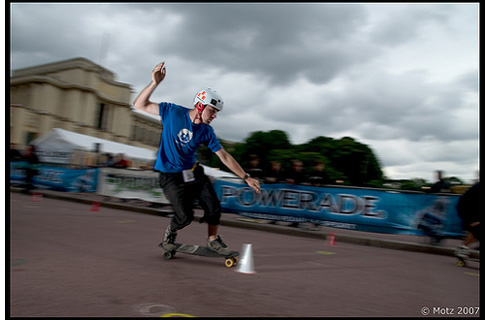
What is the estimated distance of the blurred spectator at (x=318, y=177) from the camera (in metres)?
9.49

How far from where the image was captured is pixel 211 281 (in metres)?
3.78

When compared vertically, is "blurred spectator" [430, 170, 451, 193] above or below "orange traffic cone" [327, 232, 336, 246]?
above

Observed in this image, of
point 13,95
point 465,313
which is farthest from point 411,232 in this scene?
point 13,95

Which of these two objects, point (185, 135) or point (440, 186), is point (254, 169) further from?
point (185, 135)

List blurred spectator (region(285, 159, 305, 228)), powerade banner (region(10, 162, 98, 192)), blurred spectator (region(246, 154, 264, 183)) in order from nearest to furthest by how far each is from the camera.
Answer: blurred spectator (region(285, 159, 305, 228))
blurred spectator (region(246, 154, 264, 183))
powerade banner (region(10, 162, 98, 192))

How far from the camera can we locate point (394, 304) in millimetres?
3434

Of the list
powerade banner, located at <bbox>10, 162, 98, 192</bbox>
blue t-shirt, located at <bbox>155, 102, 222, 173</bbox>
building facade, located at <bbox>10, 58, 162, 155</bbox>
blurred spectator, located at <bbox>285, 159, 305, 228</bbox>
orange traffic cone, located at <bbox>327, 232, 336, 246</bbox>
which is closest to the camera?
blue t-shirt, located at <bbox>155, 102, 222, 173</bbox>

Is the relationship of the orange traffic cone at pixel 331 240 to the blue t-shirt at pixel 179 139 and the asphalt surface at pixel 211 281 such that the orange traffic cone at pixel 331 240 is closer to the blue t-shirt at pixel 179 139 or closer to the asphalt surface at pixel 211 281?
the asphalt surface at pixel 211 281

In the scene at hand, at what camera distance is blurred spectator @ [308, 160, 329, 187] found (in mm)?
9492

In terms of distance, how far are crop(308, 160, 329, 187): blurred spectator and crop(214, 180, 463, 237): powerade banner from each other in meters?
0.17

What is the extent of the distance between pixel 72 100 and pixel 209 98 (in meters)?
36.4

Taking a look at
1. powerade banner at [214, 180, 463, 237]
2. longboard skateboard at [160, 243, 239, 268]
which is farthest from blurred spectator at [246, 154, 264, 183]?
longboard skateboard at [160, 243, 239, 268]

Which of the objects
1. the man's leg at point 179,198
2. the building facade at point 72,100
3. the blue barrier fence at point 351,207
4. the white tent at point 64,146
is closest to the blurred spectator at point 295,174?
the blue barrier fence at point 351,207

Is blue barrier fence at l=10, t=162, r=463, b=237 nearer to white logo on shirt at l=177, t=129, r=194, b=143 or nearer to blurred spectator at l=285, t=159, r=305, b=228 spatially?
blurred spectator at l=285, t=159, r=305, b=228
